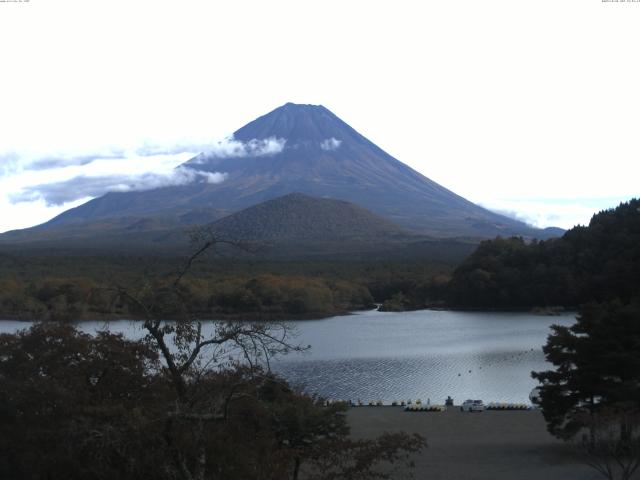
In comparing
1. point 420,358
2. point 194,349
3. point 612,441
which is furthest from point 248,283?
point 194,349

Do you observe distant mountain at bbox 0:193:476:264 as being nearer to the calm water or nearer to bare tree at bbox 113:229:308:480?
the calm water

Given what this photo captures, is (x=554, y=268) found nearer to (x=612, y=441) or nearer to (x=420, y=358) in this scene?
(x=420, y=358)

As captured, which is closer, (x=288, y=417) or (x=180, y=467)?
(x=180, y=467)

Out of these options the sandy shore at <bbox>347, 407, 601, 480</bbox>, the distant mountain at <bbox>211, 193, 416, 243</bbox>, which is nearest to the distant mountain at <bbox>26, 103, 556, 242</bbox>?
the distant mountain at <bbox>211, 193, 416, 243</bbox>

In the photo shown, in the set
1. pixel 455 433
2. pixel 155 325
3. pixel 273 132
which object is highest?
pixel 273 132

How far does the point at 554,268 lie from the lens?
47750 millimetres

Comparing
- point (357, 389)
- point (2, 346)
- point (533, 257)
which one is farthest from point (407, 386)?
point (533, 257)

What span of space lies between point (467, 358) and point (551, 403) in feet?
49.1

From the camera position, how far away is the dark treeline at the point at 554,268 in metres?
45.0

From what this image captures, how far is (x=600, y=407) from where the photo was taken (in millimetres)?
12719

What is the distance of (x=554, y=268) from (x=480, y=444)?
34.4 metres

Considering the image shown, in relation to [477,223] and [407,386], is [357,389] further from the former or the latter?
[477,223]

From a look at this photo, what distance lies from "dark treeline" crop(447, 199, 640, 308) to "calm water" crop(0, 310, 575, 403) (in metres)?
4.73

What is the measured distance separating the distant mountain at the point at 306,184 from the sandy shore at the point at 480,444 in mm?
86939
